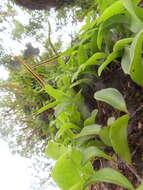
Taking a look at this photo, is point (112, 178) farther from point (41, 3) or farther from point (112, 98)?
point (41, 3)

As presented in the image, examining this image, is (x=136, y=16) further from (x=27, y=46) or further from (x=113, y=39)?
(x=27, y=46)

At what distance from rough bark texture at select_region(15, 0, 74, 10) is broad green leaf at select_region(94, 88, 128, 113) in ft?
4.63

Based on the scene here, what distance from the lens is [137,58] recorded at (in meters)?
0.29

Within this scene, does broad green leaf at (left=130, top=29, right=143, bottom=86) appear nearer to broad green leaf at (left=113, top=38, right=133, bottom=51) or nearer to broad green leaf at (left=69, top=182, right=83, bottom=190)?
broad green leaf at (left=113, top=38, right=133, bottom=51)

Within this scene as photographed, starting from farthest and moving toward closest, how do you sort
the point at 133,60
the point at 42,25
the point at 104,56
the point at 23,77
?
1. the point at 42,25
2. the point at 23,77
3. the point at 104,56
4. the point at 133,60

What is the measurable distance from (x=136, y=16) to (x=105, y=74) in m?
0.14

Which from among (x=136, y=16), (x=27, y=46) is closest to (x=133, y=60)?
(x=136, y=16)

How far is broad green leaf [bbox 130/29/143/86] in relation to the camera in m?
0.28

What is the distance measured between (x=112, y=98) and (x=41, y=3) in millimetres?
1574

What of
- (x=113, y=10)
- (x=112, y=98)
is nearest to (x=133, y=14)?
(x=113, y=10)

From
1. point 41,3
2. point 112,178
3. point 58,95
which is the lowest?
point 112,178

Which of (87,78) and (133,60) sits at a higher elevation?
(87,78)

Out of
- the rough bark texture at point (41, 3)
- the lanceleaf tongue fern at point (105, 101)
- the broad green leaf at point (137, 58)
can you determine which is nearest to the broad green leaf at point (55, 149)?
the lanceleaf tongue fern at point (105, 101)

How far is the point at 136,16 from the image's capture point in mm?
333
